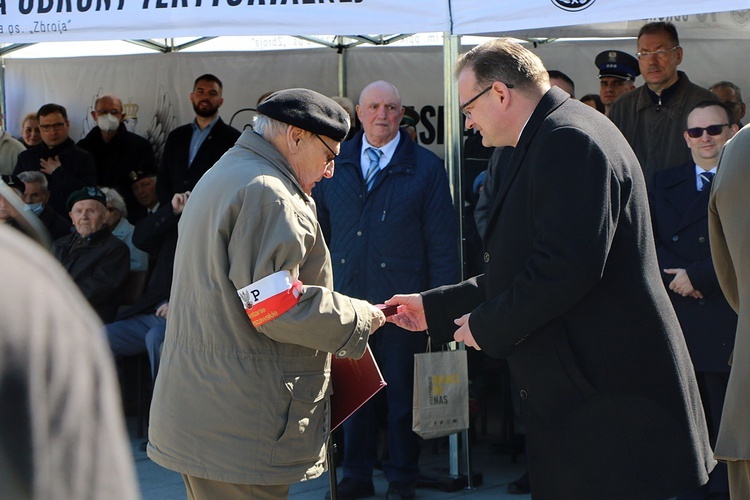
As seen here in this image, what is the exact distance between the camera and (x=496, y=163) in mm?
5672

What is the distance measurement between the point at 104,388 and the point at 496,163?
476 cm

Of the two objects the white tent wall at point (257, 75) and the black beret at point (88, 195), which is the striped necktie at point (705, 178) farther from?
the black beret at point (88, 195)

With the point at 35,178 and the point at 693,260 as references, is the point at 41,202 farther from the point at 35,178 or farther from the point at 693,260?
the point at 693,260

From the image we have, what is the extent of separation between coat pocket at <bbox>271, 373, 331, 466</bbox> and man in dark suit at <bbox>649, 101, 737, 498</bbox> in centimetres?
239

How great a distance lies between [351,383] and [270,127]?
0.90 metres

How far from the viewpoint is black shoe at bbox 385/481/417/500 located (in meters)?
5.59

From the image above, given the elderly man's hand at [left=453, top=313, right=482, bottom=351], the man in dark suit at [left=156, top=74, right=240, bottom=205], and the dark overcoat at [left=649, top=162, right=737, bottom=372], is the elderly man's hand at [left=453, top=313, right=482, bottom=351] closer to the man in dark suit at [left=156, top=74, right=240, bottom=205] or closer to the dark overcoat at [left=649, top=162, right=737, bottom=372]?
the dark overcoat at [left=649, top=162, right=737, bottom=372]

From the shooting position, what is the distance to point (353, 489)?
18.5 feet

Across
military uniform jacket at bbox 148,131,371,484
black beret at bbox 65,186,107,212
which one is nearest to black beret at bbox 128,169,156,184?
black beret at bbox 65,186,107,212

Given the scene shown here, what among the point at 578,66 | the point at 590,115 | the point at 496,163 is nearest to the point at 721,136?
the point at 496,163

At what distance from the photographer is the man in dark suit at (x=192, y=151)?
293 inches

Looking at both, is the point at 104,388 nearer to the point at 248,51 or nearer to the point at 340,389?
the point at 340,389

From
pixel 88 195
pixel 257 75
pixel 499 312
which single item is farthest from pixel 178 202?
pixel 499 312

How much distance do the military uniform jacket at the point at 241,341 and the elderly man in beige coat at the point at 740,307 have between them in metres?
1.13
